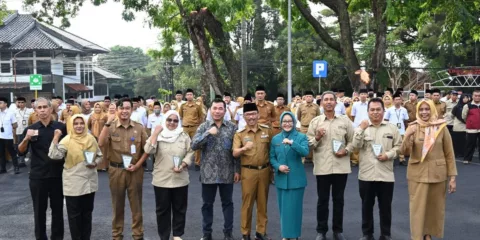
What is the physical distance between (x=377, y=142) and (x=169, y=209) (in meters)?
2.74

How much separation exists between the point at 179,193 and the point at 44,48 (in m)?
40.6

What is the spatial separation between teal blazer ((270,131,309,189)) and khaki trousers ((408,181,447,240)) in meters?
1.36

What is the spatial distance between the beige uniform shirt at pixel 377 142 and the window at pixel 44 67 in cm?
4239

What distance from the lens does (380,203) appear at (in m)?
6.84

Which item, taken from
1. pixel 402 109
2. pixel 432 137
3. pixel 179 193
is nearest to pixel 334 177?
pixel 432 137

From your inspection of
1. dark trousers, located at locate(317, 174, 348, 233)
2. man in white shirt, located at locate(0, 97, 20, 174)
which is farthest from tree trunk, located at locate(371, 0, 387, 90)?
dark trousers, located at locate(317, 174, 348, 233)

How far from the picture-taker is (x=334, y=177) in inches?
276

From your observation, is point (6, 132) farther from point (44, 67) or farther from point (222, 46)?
point (44, 67)

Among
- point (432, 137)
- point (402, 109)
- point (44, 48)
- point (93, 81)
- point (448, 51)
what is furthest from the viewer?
point (93, 81)

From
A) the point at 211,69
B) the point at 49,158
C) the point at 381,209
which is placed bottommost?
the point at 381,209

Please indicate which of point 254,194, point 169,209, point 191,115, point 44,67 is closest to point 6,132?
point 191,115

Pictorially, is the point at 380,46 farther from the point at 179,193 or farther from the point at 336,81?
the point at 336,81

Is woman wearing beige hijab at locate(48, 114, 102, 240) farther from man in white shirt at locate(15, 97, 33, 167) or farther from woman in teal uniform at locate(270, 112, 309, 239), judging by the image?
man in white shirt at locate(15, 97, 33, 167)

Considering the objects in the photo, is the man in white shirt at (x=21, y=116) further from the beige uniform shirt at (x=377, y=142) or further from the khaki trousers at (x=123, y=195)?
the beige uniform shirt at (x=377, y=142)
